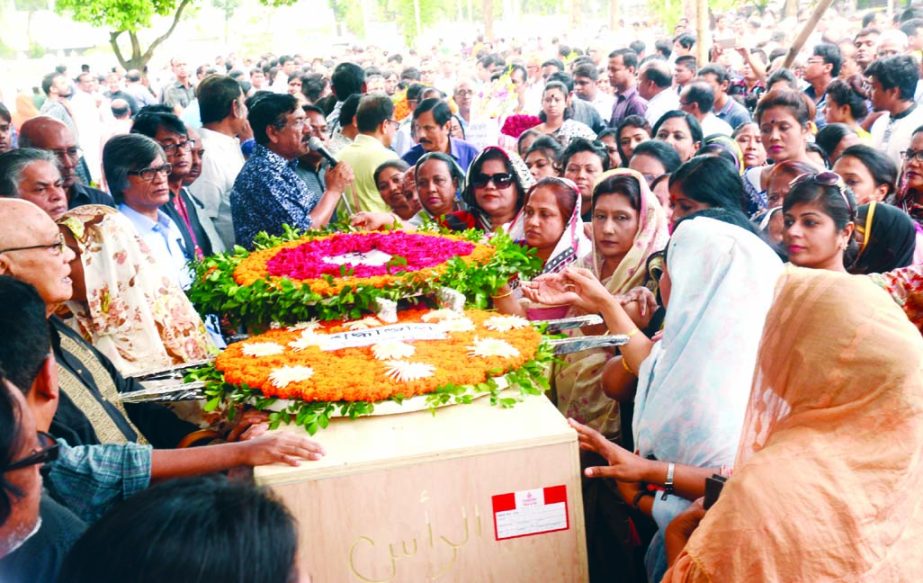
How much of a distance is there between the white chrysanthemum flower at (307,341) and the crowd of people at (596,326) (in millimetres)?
429

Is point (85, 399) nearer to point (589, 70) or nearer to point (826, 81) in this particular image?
point (826, 81)

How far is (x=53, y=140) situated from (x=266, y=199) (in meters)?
1.51

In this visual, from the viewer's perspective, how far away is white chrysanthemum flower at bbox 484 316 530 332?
10.8ft

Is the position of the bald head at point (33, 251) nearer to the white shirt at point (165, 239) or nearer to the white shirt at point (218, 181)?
the white shirt at point (165, 239)

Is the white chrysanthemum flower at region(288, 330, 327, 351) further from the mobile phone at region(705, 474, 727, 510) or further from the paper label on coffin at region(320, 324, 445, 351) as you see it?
the mobile phone at region(705, 474, 727, 510)

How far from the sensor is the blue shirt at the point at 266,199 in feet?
16.2

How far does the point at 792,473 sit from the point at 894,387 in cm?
31

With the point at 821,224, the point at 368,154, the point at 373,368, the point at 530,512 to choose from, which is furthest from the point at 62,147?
the point at 821,224

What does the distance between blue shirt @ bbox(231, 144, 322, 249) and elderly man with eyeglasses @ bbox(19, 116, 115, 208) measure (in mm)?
866

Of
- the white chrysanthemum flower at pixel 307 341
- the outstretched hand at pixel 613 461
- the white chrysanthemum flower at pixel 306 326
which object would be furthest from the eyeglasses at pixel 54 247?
the outstretched hand at pixel 613 461

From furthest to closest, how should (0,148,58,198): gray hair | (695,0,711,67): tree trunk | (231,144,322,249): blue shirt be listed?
1. (695,0,711,67): tree trunk
2. (231,144,322,249): blue shirt
3. (0,148,58,198): gray hair

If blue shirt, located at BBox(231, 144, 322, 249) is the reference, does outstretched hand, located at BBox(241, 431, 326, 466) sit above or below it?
below

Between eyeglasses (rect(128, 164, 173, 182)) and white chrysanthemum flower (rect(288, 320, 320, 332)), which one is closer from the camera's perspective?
white chrysanthemum flower (rect(288, 320, 320, 332))

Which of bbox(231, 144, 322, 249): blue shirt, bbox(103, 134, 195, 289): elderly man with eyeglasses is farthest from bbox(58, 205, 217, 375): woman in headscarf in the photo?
bbox(231, 144, 322, 249): blue shirt
